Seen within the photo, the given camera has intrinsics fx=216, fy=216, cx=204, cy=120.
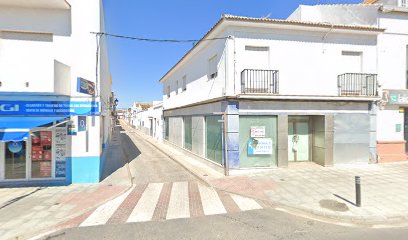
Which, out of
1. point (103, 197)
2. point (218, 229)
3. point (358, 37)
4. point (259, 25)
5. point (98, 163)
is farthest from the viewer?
point (358, 37)

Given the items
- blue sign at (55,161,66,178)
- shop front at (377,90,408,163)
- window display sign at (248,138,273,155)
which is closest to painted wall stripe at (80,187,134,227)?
blue sign at (55,161,66,178)

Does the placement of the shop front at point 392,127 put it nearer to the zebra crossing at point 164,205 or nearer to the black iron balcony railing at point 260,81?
the black iron balcony railing at point 260,81

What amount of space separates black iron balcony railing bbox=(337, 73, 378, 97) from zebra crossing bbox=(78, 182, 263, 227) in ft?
25.0

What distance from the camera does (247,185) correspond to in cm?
793

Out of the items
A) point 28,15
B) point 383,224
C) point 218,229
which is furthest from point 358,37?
point 28,15

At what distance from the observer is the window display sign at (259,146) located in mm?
9725

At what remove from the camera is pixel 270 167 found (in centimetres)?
990

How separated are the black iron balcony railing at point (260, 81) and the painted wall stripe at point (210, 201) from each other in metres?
4.43

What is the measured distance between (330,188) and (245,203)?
328cm

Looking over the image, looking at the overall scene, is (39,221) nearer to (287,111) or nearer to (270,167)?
(270,167)

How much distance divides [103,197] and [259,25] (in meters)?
8.99

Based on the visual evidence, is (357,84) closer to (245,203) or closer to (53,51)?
(245,203)

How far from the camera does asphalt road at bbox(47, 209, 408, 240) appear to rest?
4609mm

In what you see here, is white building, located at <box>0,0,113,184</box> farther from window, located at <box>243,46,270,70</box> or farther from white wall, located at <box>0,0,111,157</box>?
window, located at <box>243,46,270,70</box>
